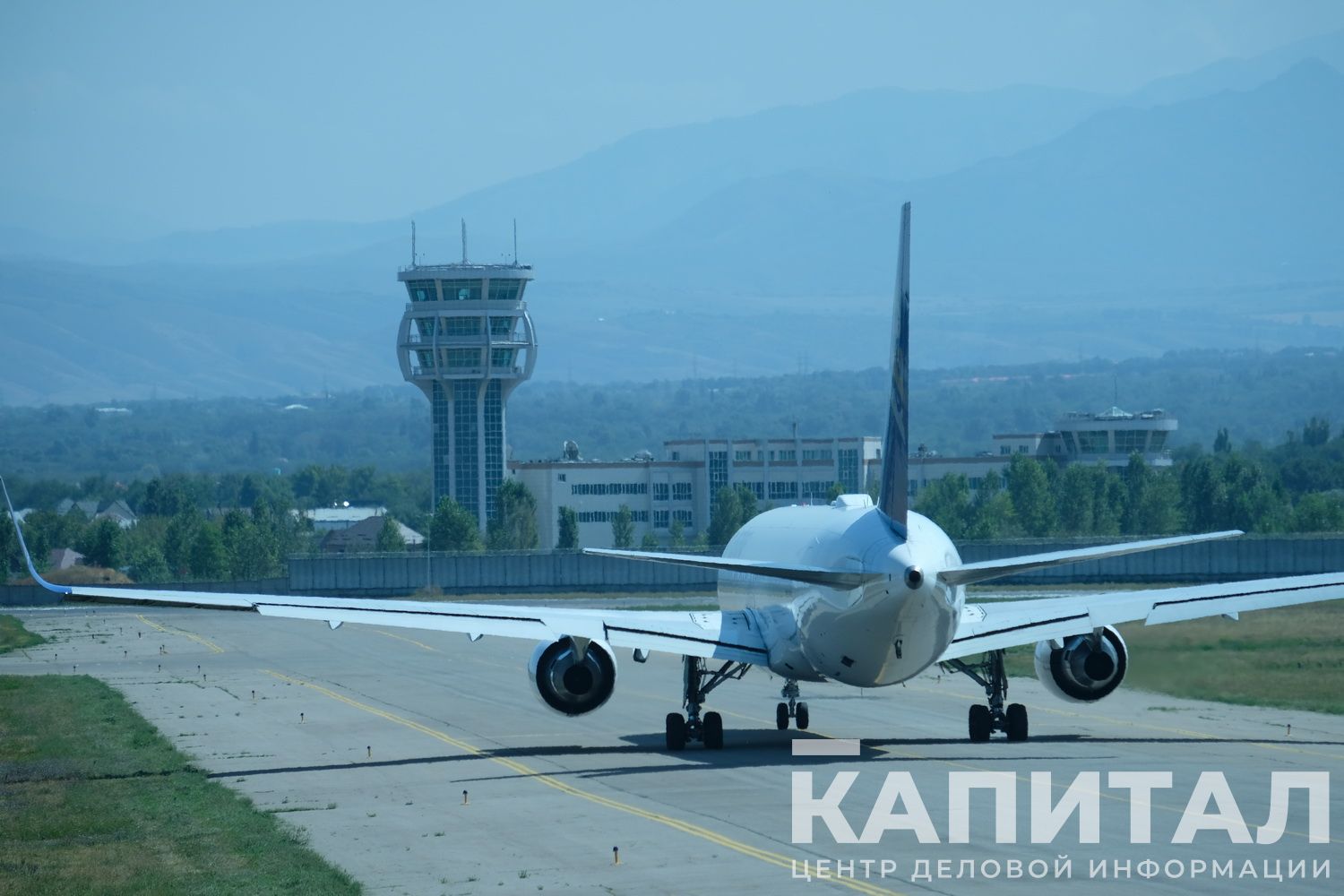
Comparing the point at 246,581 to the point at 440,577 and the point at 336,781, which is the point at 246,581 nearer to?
the point at 440,577

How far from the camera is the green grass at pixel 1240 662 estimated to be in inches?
1906

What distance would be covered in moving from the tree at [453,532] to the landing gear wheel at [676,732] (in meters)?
121

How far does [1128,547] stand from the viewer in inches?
1324

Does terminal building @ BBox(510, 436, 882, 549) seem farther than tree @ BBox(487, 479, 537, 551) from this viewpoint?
Yes

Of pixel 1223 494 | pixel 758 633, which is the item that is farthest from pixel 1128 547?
pixel 1223 494

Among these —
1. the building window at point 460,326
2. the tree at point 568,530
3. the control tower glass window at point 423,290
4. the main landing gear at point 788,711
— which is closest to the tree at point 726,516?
the tree at point 568,530

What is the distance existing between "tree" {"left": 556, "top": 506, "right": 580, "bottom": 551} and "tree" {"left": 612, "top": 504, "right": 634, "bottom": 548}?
6.19 m

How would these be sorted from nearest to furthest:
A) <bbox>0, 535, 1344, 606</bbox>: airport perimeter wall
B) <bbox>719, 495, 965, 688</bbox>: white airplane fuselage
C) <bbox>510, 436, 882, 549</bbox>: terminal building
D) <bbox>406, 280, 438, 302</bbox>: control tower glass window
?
<bbox>719, 495, 965, 688</bbox>: white airplane fuselage
<bbox>0, 535, 1344, 606</bbox>: airport perimeter wall
<bbox>406, 280, 438, 302</bbox>: control tower glass window
<bbox>510, 436, 882, 549</bbox>: terminal building

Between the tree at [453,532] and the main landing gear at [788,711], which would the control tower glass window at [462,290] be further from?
the main landing gear at [788,711]

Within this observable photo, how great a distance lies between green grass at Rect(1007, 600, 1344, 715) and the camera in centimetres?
4841

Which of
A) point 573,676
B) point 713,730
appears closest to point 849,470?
point 713,730

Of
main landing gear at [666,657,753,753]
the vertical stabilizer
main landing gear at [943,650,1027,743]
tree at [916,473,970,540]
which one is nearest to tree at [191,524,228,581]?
tree at [916,473,970,540]

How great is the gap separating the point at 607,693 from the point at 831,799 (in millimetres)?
6975

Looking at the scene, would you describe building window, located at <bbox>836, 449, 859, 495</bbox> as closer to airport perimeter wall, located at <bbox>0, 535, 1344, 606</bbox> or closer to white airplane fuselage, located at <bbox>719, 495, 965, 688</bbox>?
airport perimeter wall, located at <bbox>0, 535, 1344, 606</bbox>
